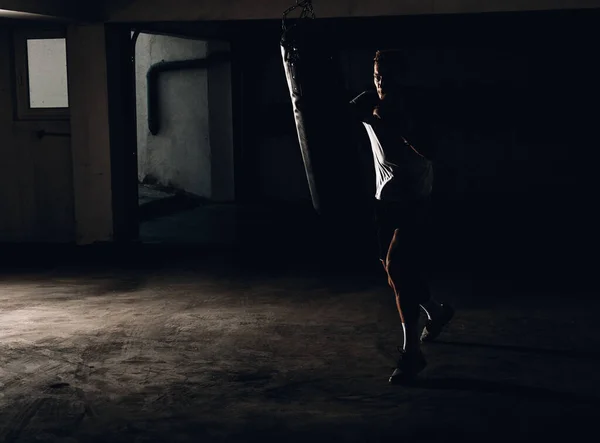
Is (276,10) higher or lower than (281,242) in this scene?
higher

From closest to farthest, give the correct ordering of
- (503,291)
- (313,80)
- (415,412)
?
(415,412)
(313,80)
(503,291)

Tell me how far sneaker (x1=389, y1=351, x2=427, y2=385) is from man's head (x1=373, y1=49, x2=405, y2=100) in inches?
55.2

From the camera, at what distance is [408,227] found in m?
4.92

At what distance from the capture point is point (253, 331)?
19.2 ft

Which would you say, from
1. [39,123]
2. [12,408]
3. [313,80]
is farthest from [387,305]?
[39,123]

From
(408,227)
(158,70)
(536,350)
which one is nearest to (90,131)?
(158,70)

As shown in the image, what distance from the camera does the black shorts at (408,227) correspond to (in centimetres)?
487

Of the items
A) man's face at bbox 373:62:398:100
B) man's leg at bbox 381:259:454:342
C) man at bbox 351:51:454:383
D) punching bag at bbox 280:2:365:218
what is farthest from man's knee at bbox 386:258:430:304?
man's face at bbox 373:62:398:100

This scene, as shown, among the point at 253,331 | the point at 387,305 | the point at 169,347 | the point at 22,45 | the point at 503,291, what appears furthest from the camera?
the point at 22,45

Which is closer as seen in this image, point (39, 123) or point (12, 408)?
point (12, 408)

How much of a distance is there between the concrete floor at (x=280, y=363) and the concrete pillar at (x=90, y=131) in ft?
5.66

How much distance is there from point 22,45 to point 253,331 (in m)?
5.13

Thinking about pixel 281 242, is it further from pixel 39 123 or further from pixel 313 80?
pixel 313 80

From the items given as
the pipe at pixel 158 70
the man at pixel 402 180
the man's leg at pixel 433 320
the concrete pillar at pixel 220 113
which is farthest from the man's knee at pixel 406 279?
the pipe at pixel 158 70
